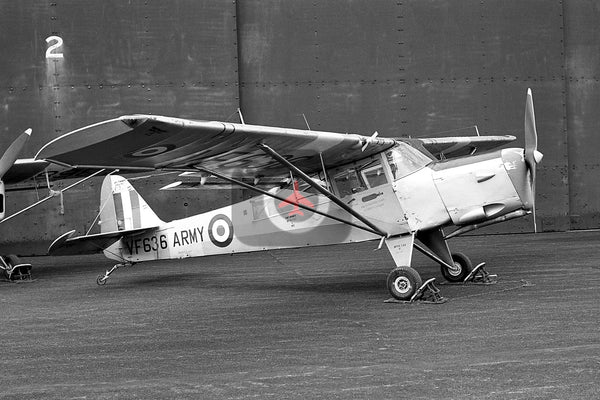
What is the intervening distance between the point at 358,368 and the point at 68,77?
1492 cm

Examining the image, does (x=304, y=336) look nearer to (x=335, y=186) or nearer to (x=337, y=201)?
(x=337, y=201)

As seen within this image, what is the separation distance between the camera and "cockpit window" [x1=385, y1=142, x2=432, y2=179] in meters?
12.7

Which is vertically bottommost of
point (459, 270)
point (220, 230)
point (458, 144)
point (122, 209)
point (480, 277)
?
point (480, 277)

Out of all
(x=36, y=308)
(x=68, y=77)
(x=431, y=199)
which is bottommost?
(x=36, y=308)

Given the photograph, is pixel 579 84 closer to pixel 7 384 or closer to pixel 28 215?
pixel 28 215

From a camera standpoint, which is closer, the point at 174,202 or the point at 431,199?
the point at 431,199

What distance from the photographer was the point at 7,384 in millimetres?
7547

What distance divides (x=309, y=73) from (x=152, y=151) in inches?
454

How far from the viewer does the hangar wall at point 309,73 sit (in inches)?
821

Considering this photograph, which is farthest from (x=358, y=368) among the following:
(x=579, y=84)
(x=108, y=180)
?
(x=579, y=84)

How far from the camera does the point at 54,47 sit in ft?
68.4

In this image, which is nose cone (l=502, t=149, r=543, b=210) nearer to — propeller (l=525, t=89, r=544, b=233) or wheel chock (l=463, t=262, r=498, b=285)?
propeller (l=525, t=89, r=544, b=233)

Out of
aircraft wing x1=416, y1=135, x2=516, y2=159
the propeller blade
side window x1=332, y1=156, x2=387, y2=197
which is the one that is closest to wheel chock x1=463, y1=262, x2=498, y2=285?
side window x1=332, y1=156, x2=387, y2=197

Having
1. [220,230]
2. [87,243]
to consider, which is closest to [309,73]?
[220,230]
